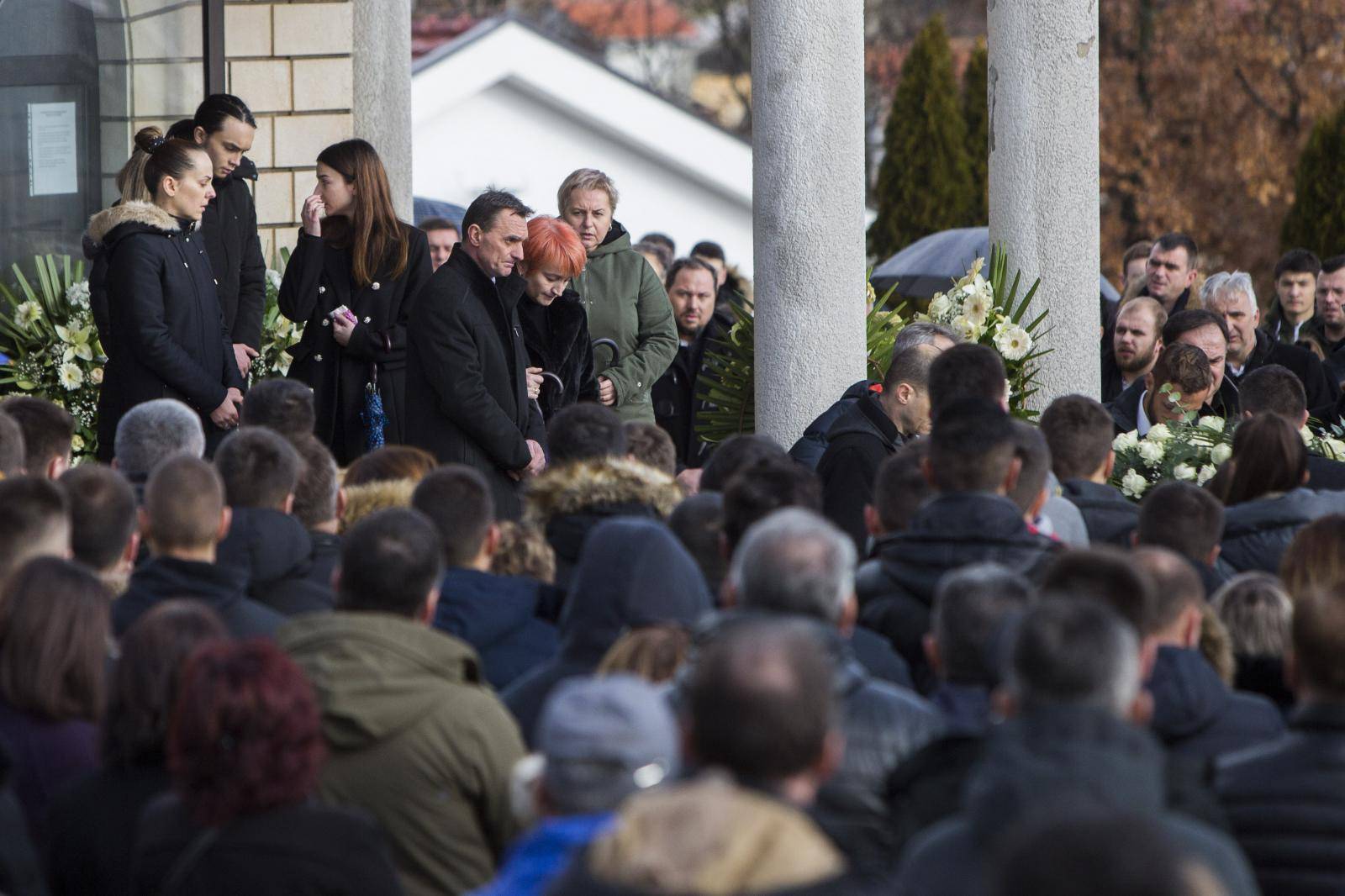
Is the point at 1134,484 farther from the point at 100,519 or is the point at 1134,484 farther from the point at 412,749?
the point at 412,749

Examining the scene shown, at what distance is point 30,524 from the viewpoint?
452 cm

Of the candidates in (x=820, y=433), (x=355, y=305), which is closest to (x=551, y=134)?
(x=355, y=305)

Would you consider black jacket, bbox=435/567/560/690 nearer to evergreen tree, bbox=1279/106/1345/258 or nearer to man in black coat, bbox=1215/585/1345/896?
man in black coat, bbox=1215/585/1345/896

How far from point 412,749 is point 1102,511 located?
287cm

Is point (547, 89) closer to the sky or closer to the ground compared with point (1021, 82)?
closer to the sky

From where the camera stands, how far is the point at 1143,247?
42.1ft

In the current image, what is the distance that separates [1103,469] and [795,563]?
110 inches

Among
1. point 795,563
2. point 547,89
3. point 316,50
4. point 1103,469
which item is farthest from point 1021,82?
point 547,89

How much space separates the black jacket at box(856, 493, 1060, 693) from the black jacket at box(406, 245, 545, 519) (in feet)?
8.34

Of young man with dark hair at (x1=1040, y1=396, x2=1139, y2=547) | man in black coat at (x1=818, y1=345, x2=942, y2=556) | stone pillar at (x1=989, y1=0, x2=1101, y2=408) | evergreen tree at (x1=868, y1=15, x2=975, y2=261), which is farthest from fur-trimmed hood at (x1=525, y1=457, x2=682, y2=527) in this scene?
evergreen tree at (x1=868, y1=15, x2=975, y2=261)

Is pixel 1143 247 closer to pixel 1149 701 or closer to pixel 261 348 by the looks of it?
pixel 261 348

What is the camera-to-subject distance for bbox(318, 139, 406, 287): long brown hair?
312 inches

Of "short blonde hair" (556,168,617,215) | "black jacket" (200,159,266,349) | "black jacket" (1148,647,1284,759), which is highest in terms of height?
"short blonde hair" (556,168,617,215)

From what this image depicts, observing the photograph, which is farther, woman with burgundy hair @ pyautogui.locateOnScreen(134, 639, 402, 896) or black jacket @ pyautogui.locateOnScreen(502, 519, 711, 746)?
black jacket @ pyautogui.locateOnScreen(502, 519, 711, 746)
